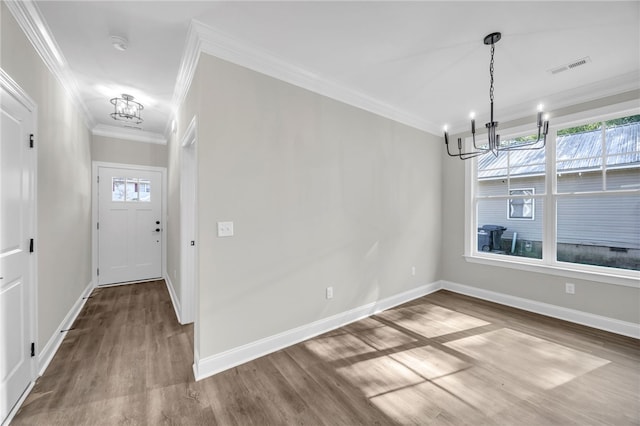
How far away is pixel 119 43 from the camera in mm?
2186

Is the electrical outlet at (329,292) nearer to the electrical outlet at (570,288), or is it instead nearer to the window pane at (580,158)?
the electrical outlet at (570,288)

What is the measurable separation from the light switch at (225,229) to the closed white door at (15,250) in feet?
4.32

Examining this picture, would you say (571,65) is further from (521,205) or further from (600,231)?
(600,231)

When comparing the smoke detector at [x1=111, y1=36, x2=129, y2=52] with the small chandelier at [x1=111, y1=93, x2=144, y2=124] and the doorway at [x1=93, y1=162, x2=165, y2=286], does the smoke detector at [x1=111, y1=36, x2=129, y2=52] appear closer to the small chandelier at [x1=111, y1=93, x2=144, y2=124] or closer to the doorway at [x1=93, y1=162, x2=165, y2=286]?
the small chandelier at [x1=111, y1=93, x2=144, y2=124]

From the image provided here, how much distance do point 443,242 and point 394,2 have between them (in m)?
3.75

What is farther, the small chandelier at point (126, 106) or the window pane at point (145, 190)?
the window pane at point (145, 190)

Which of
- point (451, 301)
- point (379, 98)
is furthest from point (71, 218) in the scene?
point (451, 301)

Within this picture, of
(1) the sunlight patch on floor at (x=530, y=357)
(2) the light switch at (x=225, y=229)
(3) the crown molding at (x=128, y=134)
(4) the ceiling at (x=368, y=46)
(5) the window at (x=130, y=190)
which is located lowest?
(1) the sunlight patch on floor at (x=530, y=357)

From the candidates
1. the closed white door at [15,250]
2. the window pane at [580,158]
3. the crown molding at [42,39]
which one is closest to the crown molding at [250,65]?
the crown molding at [42,39]

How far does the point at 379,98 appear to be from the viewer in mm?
3330

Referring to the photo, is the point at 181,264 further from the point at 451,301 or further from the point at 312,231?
the point at 451,301

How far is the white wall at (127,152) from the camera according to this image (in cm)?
446

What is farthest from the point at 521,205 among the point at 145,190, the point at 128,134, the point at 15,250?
the point at 128,134

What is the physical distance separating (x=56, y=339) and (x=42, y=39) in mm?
2724
